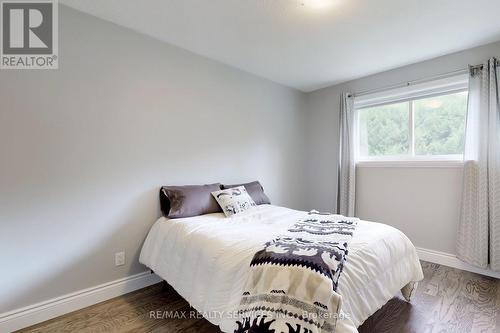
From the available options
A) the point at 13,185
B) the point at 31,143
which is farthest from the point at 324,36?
the point at 13,185

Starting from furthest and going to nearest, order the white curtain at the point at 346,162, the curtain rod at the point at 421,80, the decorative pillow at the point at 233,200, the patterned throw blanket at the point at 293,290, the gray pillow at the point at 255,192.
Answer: the white curtain at the point at 346,162, the gray pillow at the point at 255,192, the curtain rod at the point at 421,80, the decorative pillow at the point at 233,200, the patterned throw blanket at the point at 293,290

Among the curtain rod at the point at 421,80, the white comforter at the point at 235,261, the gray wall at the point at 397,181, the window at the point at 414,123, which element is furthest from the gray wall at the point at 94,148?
the window at the point at 414,123

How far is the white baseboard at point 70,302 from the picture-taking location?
65.7 inches

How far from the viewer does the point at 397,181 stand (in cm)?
310

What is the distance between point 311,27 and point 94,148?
2146 mm

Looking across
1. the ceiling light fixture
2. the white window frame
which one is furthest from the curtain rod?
the ceiling light fixture

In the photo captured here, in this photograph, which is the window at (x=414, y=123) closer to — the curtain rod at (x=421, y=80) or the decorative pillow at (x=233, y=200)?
the curtain rod at (x=421, y=80)

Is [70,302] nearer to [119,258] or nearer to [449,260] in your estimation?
[119,258]

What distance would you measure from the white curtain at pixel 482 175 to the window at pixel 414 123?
0.18 meters

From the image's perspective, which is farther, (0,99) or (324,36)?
(324,36)

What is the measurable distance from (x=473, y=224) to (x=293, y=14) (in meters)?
2.72

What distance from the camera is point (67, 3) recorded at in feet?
6.10

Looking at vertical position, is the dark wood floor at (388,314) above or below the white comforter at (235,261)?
below

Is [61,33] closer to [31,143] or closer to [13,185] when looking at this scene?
[31,143]
